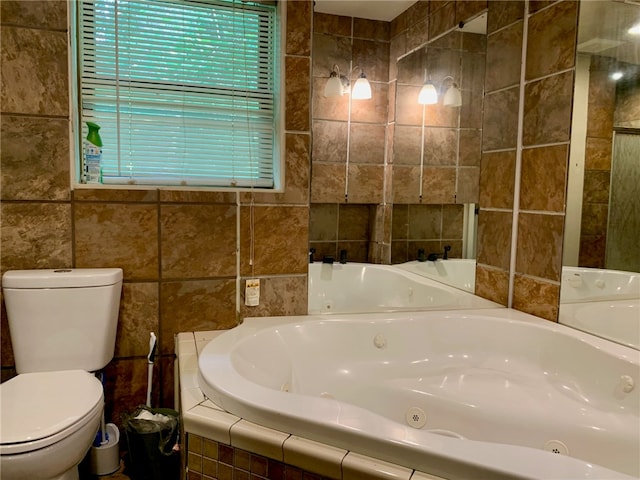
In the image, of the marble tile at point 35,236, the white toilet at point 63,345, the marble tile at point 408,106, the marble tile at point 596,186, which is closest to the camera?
the white toilet at point 63,345

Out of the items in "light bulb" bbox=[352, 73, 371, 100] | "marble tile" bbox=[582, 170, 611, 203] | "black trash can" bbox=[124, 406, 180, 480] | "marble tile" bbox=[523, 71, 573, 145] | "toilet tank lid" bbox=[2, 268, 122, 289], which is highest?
"light bulb" bbox=[352, 73, 371, 100]

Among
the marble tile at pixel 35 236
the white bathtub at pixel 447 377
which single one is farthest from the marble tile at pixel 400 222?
the marble tile at pixel 35 236

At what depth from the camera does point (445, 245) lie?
8.23ft

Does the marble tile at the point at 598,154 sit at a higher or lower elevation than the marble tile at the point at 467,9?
lower

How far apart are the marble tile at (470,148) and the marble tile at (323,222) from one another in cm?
78

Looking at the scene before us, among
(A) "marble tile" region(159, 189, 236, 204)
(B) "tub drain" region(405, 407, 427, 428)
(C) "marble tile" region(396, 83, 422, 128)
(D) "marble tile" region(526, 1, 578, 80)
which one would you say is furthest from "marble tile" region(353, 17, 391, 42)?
(B) "tub drain" region(405, 407, 427, 428)

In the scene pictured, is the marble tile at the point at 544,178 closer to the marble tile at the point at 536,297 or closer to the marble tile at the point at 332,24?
the marble tile at the point at 536,297

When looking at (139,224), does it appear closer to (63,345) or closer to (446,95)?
(63,345)

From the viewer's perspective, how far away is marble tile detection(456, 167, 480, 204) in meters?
2.46

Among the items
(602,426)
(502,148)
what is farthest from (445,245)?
(602,426)

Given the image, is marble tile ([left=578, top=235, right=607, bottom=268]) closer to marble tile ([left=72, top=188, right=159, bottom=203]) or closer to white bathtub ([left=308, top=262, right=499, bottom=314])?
white bathtub ([left=308, top=262, right=499, bottom=314])

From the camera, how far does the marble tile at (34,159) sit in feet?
5.87

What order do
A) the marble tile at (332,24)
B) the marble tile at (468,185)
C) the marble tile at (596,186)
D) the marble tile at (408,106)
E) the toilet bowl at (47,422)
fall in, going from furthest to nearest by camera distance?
the marble tile at (468,185)
the marble tile at (408,106)
the marble tile at (332,24)
the marble tile at (596,186)
the toilet bowl at (47,422)

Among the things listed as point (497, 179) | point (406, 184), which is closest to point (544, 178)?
point (497, 179)
